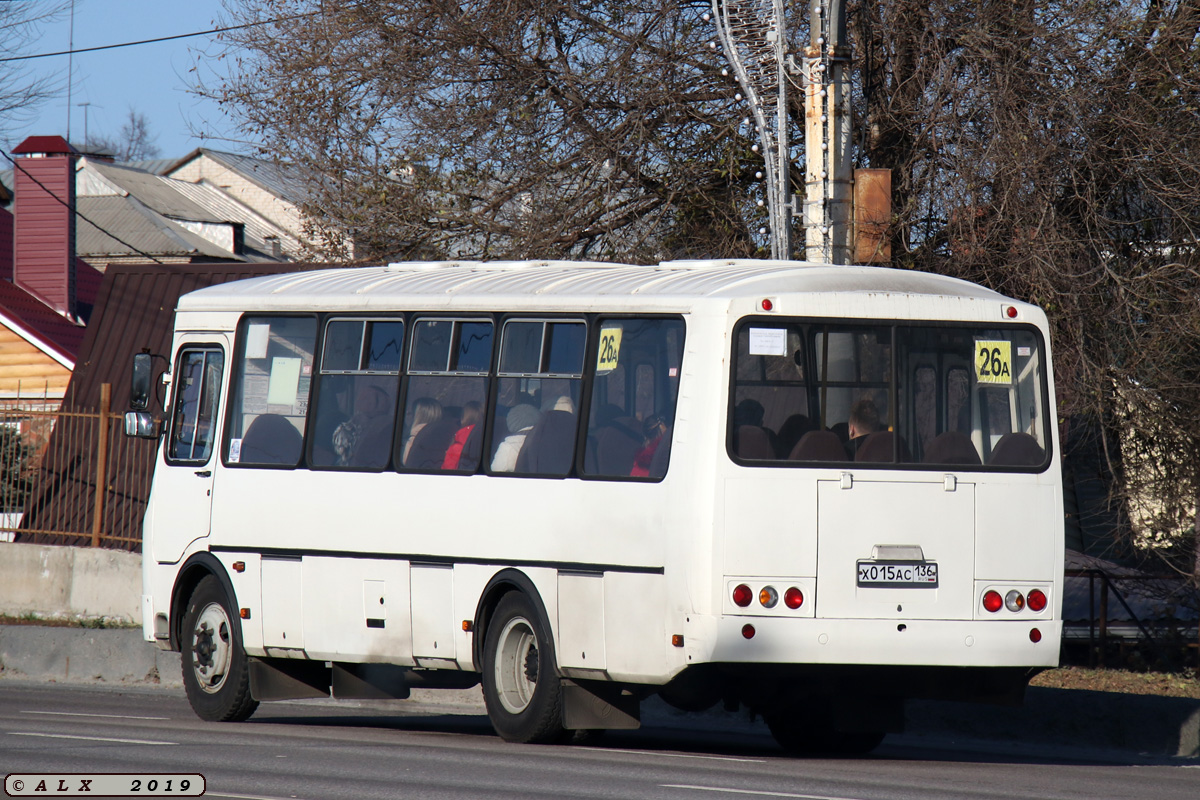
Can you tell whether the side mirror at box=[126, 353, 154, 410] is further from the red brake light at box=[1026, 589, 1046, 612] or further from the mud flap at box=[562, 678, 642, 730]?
the red brake light at box=[1026, 589, 1046, 612]

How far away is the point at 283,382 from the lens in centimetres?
1155

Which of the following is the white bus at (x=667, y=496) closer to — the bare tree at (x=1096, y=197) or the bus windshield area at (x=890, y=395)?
the bus windshield area at (x=890, y=395)

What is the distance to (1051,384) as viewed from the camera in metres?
9.62

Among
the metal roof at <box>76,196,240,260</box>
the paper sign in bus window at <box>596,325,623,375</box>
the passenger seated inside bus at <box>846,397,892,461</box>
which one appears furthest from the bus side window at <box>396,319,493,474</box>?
the metal roof at <box>76,196,240,260</box>

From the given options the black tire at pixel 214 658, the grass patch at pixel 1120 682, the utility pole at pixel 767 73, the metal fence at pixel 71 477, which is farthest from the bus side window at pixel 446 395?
the metal fence at pixel 71 477

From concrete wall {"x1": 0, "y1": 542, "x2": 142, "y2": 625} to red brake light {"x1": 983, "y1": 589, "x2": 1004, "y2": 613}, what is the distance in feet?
33.3

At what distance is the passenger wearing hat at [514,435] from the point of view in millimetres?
10016

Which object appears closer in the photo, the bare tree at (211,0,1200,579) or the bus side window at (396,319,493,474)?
the bus side window at (396,319,493,474)

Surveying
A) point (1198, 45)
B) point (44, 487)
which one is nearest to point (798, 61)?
point (1198, 45)

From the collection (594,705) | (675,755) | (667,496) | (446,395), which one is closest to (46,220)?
(446,395)

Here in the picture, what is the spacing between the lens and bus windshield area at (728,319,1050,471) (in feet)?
29.5

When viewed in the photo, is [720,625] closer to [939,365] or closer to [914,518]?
[914,518]

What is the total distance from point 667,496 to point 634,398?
2.38 ft

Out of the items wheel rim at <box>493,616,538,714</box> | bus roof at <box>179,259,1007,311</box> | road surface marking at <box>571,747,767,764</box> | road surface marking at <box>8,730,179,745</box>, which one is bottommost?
road surface marking at <box>8,730,179,745</box>
